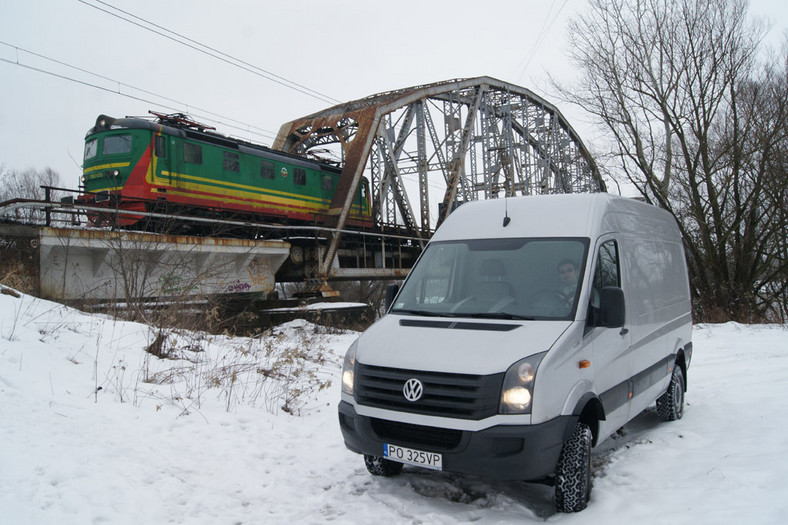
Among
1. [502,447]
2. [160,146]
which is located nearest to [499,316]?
[502,447]

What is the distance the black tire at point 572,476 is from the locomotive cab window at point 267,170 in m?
15.8

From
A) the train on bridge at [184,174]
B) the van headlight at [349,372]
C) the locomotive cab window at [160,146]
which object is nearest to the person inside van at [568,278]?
the van headlight at [349,372]

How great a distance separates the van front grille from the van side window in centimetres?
107

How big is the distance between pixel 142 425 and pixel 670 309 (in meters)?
5.46

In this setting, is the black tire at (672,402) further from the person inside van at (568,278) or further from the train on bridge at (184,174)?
the train on bridge at (184,174)

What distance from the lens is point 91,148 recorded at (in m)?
Answer: 14.8

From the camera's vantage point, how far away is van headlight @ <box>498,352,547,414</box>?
11.0ft

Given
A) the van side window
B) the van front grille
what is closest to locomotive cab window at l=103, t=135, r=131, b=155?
the van front grille

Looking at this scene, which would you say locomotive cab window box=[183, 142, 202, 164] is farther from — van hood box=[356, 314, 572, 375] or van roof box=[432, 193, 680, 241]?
van hood box=[356, 314, 572, 375]

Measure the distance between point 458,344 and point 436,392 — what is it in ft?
1.25

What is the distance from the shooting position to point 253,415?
5516 mm

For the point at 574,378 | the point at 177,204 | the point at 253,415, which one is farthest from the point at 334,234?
the point at 574,378

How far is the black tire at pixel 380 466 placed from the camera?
4.20 metres

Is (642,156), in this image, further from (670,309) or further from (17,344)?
(17,344)
